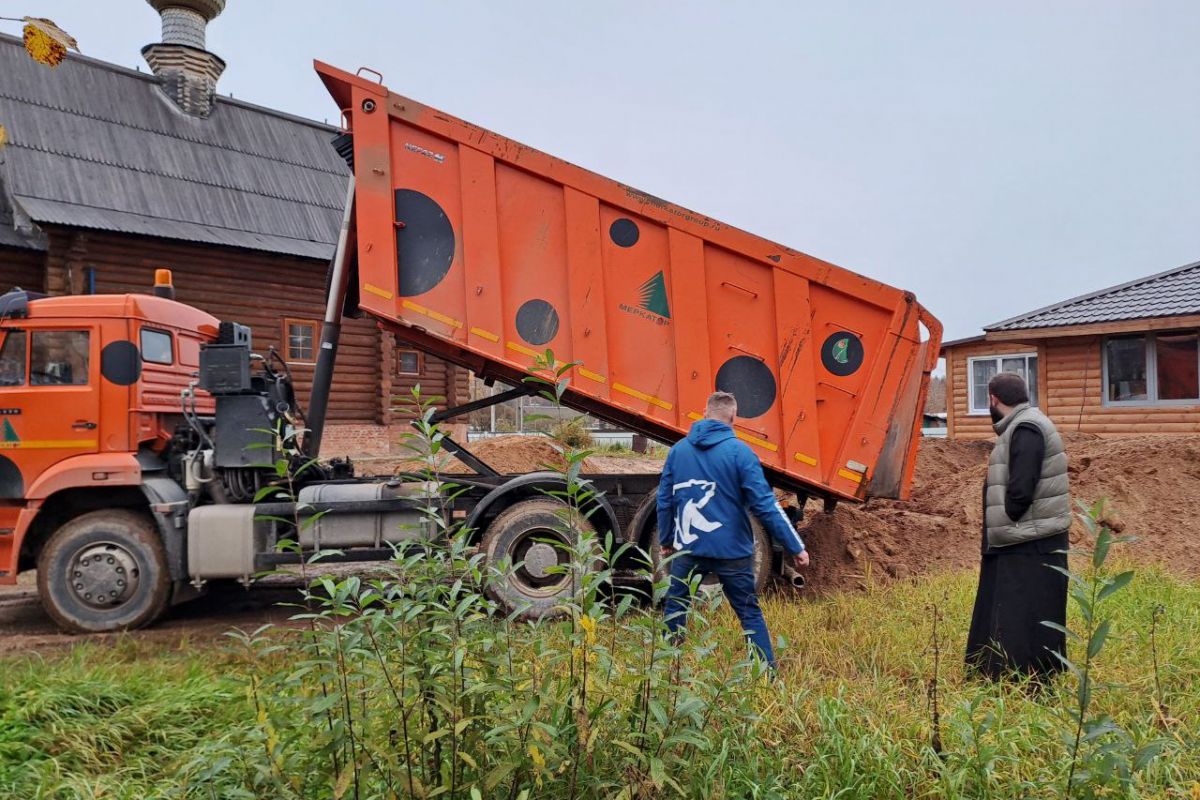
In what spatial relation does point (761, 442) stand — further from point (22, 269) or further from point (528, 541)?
point (22, 269)

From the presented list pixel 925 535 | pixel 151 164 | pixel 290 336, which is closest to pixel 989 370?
pixel 925 535

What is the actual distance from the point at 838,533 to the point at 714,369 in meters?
2.19

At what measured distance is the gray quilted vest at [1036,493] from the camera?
3887 mm

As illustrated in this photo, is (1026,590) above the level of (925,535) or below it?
above

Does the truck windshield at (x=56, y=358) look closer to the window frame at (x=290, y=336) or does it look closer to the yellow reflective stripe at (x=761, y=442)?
the yellow reflective stripe at (x=761, y=442)

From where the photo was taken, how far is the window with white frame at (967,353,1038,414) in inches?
634

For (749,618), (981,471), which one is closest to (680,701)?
(749,618)

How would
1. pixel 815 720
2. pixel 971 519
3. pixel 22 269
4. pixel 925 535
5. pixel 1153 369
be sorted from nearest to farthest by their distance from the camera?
pixel 815 720
pixel 925 535
pixel 971 519
pixel 1153 369
pixel 22 269

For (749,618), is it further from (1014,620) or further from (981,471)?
(981,471)

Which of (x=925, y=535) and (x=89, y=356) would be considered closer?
(x=89, y=356)

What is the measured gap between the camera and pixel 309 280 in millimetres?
16344

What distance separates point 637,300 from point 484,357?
49.3 inches

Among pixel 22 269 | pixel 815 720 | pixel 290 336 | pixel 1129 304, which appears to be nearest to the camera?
pixel 815 720

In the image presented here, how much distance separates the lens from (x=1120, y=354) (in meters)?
13.9
